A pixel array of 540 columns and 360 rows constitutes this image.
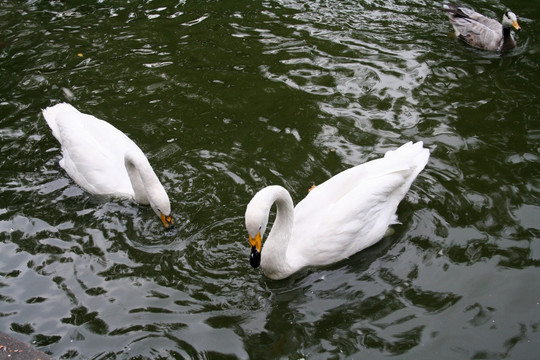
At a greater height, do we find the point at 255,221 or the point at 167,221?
the point at 255,221

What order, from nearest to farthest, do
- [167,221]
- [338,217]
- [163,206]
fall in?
1. [338,217]
2. [163,206]
3. [167,221]

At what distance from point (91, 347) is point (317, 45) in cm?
612

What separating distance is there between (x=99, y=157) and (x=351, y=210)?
3.13m

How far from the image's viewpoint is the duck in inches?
336

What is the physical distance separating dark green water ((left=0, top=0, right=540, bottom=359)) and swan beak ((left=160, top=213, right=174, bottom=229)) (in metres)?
0.10

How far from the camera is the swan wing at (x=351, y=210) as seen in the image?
5.13m

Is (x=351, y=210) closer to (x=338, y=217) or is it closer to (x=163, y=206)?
(x=338, y=217)

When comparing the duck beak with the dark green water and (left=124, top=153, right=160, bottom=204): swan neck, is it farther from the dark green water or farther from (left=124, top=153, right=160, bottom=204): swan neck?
(left=124, top=153, right=160, bottom=204): swan neck

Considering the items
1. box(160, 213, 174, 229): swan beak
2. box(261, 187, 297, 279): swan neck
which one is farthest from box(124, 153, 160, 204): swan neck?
box(261, 187, 297, 279): swan neck

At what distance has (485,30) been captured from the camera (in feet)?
28.8

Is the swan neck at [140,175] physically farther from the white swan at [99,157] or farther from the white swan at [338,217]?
the white swan at [338,217]

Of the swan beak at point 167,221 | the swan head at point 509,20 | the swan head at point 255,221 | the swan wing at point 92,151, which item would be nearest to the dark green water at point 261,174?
the swan beak at point 167,221

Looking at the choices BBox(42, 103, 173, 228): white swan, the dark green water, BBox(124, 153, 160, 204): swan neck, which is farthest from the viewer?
BBox(42, 103, 173, 228): white swan

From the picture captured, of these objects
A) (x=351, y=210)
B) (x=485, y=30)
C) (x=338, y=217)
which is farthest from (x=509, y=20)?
(x=338, y=217)
